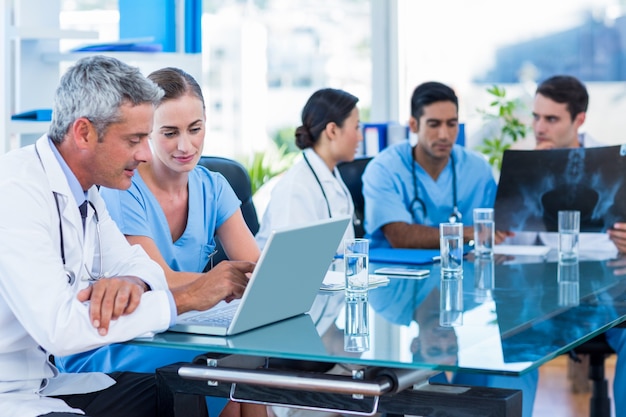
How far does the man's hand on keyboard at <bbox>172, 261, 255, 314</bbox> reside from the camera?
6.18ft

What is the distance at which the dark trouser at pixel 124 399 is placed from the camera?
1952mm

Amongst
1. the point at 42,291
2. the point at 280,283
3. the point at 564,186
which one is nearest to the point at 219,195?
the point at 280,283

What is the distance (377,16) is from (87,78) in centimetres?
349

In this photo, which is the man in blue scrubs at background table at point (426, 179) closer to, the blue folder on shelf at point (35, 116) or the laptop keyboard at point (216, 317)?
the blue folder on shelf at point (35, 116)

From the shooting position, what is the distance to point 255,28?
5.05 m

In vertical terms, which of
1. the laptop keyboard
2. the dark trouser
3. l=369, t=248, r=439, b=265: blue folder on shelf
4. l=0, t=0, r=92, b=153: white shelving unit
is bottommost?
the dark trouser

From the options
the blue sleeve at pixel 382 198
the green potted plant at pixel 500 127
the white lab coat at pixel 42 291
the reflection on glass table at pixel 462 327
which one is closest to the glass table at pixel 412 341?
the reflection on glass table at pixel 462 327

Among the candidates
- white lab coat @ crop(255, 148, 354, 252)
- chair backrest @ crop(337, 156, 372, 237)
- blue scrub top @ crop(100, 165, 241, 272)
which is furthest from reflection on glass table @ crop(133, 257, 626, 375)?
chair backrest @ crop(337, 156, 372, 237)

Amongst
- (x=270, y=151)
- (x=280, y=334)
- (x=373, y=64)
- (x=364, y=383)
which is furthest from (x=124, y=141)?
(x=373, y=64)

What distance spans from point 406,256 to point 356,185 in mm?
805

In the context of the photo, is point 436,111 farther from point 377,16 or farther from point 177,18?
point 377,16

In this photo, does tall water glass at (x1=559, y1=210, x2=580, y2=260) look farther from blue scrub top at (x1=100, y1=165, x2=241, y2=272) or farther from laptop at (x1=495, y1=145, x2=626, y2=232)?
blue scrub top at (x1=100, y1=165, x2=241, y2=272)

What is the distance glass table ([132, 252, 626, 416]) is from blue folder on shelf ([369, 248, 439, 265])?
41cm

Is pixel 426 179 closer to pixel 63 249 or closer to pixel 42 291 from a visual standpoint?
pixel 63 249
